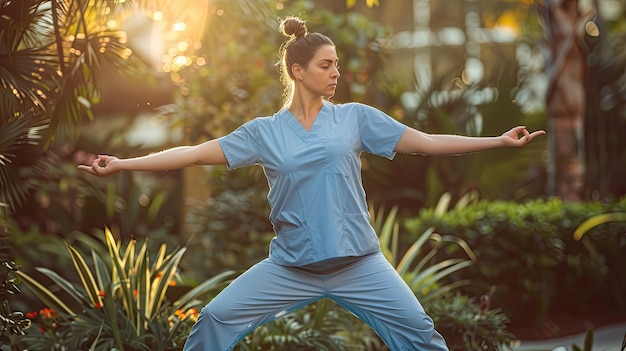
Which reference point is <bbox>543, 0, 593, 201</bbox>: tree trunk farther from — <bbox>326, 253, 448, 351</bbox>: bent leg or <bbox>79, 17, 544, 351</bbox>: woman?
<bbox>326, 253, 448, 351</bbox>: bent leg

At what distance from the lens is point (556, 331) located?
8852mm

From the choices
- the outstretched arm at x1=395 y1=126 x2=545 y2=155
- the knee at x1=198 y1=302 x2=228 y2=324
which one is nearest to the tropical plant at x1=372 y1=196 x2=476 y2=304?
the outstretched arm at x1=395 y1=126 x2=545 y2=155

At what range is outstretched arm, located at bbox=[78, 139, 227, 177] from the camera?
14.2 ft

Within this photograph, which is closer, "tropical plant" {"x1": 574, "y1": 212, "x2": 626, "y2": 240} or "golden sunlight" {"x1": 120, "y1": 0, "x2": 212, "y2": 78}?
"golden sunlight" {"x1": 120, "y1": 0, "x2": 212, "y2": 78}

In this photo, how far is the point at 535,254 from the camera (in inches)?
352

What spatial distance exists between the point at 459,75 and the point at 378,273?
8304mm

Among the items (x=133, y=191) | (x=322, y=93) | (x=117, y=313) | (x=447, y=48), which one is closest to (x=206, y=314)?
(x=322, y=93)

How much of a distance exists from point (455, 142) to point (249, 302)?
1.16 m

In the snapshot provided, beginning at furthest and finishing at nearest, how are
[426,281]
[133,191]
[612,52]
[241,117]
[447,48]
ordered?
[447,48]
[612,52]
[133,191]
[241,117]
[426,281]

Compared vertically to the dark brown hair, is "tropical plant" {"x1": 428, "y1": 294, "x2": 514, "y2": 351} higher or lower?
lower

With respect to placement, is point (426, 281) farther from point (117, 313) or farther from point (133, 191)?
point (133, 191)

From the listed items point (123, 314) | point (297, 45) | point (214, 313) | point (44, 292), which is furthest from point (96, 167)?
point (44, 292)

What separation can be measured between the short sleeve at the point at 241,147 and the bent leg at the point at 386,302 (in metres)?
0.67

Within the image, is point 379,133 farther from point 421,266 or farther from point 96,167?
point 421,266
